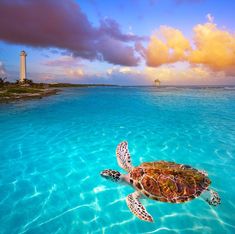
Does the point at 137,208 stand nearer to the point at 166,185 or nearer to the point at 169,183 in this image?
the point at 166,185

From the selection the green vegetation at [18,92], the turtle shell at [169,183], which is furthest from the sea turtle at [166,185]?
the green vegetation at [18,92]

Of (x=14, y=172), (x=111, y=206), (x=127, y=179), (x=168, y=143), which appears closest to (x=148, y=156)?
(x=168, y=143)

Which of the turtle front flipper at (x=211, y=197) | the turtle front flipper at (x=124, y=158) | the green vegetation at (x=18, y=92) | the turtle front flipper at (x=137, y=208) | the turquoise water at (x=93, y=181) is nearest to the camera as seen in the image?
the turtle front flipper at (x=137, y=208)

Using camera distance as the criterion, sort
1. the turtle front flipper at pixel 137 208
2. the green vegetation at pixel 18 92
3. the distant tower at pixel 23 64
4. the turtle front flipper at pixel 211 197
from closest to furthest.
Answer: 1. the turtle front flipper at pixel 137 208
2. the turtle front flipper at pixel 211 197
3. the green vegetation at pixel 18 92
4. the distant tower at pixel 23 64

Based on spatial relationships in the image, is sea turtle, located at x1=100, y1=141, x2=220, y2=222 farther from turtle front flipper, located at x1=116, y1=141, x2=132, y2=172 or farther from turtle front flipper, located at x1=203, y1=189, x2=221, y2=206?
turtle front flipper, located at x1=116, y1=141, x2=132, y2=172

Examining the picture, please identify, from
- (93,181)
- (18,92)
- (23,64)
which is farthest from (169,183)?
(23,64)

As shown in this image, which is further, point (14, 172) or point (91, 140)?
point (91, 140)

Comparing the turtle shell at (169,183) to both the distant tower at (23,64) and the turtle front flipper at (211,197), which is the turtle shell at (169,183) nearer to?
the turtle front flipper at (211,197)

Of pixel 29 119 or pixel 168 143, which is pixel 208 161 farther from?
pixel 29 119
